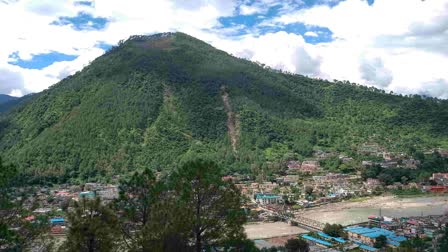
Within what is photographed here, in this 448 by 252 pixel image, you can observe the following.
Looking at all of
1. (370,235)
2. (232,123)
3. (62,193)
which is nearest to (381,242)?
(370,235)

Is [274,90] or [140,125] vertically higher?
[274,90]

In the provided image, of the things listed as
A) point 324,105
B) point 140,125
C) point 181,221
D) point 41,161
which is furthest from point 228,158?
point 181,221

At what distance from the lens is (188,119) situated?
3383 inches

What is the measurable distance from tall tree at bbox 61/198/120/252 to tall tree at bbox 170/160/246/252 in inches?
82.1

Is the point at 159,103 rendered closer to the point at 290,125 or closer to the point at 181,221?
the point at 290,125

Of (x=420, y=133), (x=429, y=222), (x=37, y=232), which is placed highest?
(x=420, y=133)

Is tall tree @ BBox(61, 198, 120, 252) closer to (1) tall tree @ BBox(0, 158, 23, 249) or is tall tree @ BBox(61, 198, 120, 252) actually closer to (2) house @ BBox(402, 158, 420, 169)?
(1) tall tree @ BBox(0, 158, 23, 249)

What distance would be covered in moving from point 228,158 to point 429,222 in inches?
1520

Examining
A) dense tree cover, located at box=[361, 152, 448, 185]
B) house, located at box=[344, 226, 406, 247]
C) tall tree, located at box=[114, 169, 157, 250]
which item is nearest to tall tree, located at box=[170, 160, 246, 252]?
tall tree, located at box=[114, 169, 157, 250]

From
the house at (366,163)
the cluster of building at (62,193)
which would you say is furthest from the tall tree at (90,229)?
the house at (366,163)

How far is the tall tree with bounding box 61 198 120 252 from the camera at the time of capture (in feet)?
34.3

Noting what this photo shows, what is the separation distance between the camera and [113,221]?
10914mm

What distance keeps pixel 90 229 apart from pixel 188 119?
75.7 meters

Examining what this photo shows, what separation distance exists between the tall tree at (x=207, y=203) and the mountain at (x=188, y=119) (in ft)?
181
